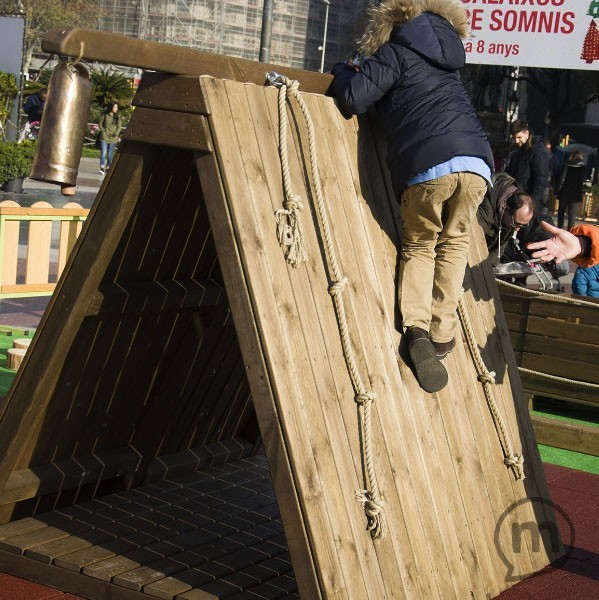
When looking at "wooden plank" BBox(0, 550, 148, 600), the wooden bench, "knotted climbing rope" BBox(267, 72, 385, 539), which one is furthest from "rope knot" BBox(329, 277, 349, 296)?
the wooden bench

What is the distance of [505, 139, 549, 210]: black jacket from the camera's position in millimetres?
14195

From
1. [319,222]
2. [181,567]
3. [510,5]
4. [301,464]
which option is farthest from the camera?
[510,5]

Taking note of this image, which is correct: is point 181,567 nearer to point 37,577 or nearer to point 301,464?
point 37,577

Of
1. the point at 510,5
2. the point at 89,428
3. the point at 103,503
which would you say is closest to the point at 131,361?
the point at 89,428

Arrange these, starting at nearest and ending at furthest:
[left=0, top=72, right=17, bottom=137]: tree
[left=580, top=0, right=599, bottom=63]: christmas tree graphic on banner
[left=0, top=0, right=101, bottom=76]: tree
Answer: [left=580, top=0, right=599, bottom=63]: christmas tree graphic on banner
[left=0, top=72, right=17, bottom=137]: tree
[left=0, top=0, right=101, bottom=76]: tree

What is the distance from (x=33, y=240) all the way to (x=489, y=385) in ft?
18.1

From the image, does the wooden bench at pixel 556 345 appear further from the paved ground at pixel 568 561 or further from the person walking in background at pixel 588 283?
the paved ground at pixel 568 561

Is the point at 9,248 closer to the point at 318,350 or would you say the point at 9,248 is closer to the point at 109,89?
the point at 318,350

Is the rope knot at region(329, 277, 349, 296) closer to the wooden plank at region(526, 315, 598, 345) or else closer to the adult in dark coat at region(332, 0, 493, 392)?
the adult in dark coat at region(332, 0, 493, 392)

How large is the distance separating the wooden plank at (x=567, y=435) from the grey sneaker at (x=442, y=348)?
3075mm

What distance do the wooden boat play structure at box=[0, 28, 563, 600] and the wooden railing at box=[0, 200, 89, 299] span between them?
161 inches

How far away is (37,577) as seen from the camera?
4500 millimetres

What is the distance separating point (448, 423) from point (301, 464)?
1.12 meters

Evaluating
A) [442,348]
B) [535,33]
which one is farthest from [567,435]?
[535,33]
